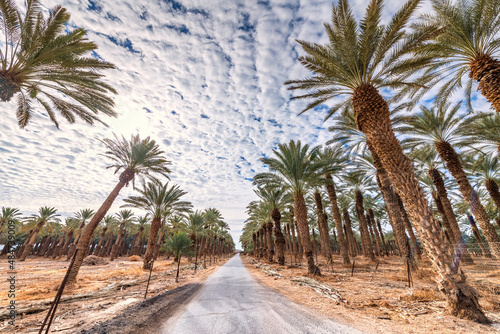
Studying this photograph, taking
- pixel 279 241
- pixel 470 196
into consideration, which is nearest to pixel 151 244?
pixel 279 241

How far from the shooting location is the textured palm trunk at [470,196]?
11156 millimetres

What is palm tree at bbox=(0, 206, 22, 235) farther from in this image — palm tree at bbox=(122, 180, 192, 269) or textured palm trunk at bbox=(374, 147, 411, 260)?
textured palm trunk at bbox=(374, 147, 411, 260)

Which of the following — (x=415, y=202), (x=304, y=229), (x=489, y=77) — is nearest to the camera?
(x=415, y=202)

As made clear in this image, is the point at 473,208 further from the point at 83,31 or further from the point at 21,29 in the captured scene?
the point at 21,29

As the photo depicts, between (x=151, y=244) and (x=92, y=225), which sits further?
(x=151, y=244)

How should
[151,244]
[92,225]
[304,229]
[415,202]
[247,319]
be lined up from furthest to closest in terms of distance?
[151,244]
[304,229]
[92,225]
[415,202]
[247,319]

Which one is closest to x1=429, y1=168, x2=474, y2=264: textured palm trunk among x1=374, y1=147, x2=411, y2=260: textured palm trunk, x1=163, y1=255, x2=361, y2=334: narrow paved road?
x1=374, y1=147, x2=411, y2=260: textured palm trunk

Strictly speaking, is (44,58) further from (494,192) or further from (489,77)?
(494,192)

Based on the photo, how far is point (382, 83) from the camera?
8.80 metres

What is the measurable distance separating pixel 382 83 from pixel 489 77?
131 inches

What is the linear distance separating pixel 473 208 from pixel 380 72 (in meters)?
10.8

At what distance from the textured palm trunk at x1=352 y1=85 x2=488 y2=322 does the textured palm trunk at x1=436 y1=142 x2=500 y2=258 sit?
9630 millimetres

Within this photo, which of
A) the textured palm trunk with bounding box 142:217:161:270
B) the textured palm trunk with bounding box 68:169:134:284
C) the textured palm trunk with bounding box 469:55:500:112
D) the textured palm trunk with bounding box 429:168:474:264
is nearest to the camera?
the textured palm trunk with bounding box 469:55:500:112

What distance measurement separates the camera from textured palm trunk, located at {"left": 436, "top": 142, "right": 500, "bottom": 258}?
11.2 metres
